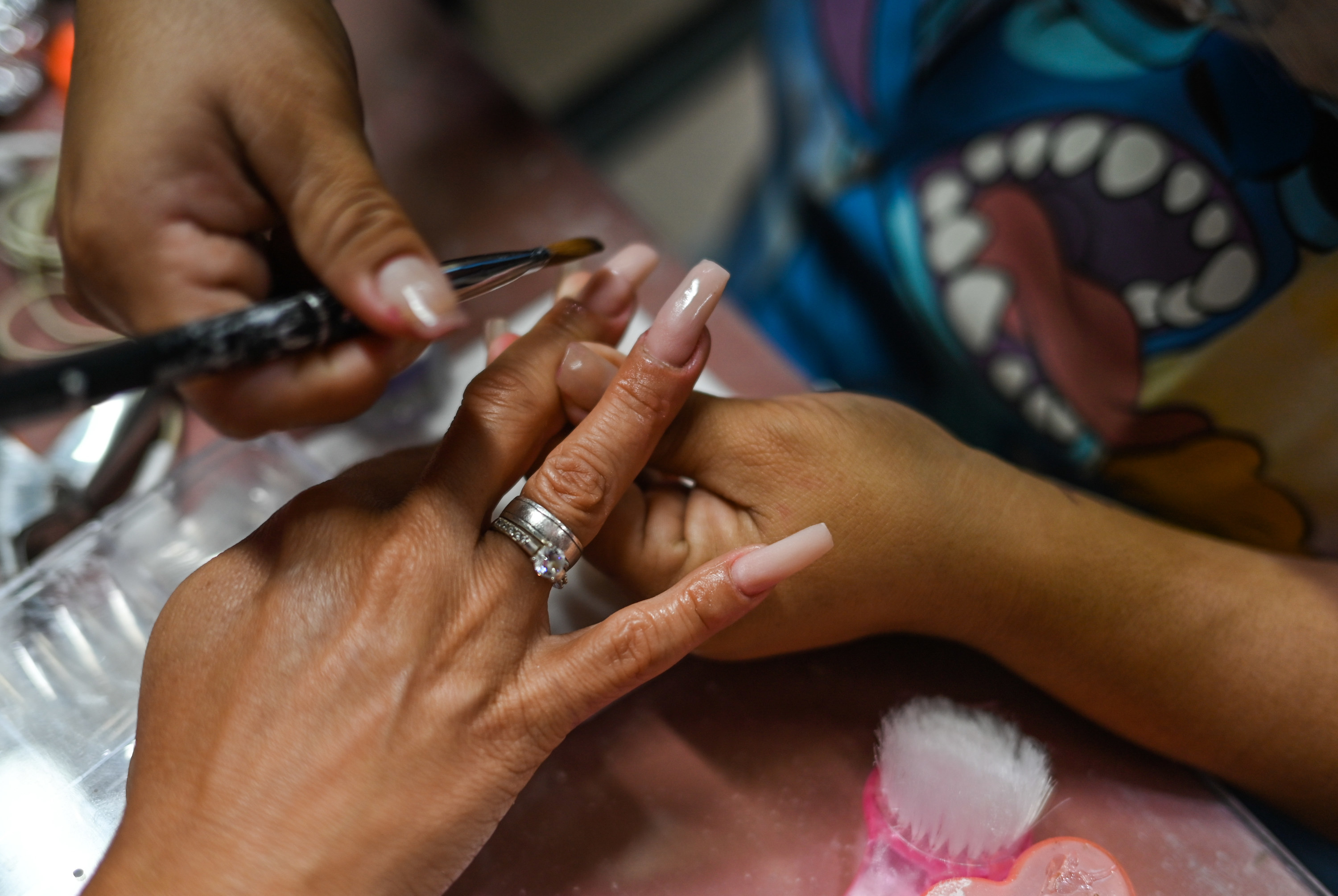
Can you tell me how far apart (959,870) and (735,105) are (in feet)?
6.03

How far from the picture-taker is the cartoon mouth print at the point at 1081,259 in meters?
0.63

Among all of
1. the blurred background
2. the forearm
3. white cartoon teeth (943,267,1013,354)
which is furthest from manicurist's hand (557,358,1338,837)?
the blurred background

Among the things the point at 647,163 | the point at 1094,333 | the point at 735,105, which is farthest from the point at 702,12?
A: the point at 1094,333

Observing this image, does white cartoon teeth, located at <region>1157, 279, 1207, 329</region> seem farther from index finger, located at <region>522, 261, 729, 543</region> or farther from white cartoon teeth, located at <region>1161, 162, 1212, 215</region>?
index finger, located at <region>522, 261, 729, 543</region>

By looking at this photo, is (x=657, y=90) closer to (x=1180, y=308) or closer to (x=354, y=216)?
(x=1180, y=308)

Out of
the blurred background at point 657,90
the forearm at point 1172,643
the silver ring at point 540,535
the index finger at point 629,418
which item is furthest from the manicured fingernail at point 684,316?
the blurred background at point 657,90

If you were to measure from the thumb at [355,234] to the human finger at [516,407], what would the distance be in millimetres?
79

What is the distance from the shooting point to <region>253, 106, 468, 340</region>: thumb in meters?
0.42

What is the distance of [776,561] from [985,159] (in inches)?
17.7

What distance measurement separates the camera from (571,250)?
57 cm

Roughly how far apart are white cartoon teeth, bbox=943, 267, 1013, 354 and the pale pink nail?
1.01 feet

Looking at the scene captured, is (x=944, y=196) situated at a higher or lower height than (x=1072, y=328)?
higher

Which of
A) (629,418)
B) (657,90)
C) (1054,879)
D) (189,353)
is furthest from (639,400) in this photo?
(657,90)

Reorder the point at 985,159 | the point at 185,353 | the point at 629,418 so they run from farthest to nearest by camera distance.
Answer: the point at 985,159 → the point at 629,418 → the point at 185,353
